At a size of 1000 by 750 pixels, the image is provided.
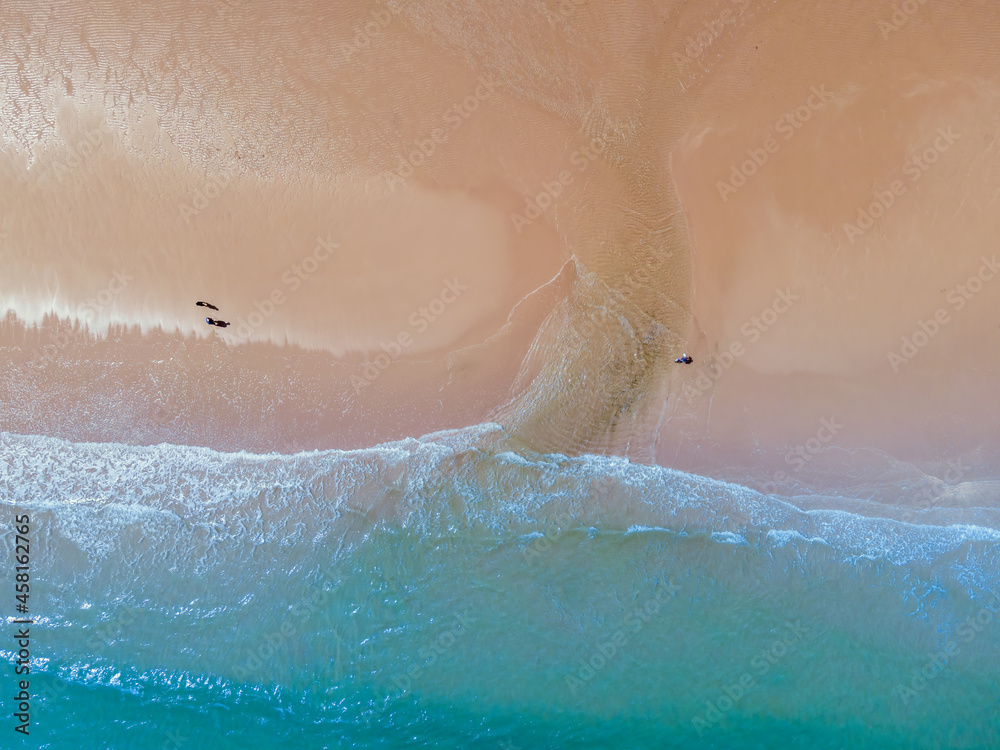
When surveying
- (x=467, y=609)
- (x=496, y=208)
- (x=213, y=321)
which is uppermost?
(x=496, y=208)

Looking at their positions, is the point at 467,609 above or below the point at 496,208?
below

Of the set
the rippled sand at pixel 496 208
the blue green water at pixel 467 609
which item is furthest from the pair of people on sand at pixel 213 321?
the blue green water at pixel 467 609

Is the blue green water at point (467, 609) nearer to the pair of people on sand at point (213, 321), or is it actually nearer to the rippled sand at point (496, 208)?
the rippled sand at point (496, 208)

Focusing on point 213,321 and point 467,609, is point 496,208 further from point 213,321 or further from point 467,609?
point 467,609

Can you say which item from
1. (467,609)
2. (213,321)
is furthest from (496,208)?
(467,609)

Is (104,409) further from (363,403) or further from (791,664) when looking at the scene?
(791,664)

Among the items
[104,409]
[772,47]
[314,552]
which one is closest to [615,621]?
[314,552]

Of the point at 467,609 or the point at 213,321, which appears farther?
the point at 467,609
